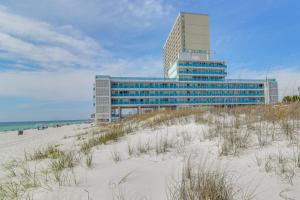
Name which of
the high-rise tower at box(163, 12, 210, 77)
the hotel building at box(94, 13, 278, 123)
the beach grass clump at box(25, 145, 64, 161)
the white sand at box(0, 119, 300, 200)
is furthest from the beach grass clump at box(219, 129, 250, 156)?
the high-rise tower at box(163, 12, 210, 77)

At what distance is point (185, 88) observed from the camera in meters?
55.1

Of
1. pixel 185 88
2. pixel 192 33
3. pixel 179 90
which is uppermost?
pixel 192 33

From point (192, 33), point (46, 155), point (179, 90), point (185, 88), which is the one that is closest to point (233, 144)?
point (46, 155)

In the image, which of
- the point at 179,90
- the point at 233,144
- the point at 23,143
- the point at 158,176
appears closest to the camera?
the point at 158,176

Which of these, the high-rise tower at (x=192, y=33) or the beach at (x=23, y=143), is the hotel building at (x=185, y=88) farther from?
the beach at (x=23, y=143)

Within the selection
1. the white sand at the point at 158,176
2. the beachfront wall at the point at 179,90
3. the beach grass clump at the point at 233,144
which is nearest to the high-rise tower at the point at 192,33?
the beachfront wall at the point at 179,90

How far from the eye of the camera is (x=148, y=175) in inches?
94.7

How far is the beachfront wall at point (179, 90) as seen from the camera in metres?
49.1

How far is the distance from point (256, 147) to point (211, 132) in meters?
→ 1.13

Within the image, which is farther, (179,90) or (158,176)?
(179,90)

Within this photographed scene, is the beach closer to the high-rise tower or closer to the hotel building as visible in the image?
the hotel building

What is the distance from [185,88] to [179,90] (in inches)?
85.3

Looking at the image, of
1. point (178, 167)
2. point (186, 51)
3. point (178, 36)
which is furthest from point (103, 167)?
point (178, 36)

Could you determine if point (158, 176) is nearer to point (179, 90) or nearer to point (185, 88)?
point (179, 90)
